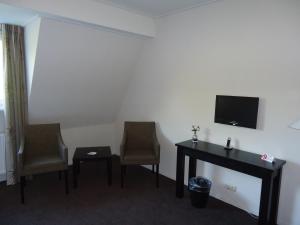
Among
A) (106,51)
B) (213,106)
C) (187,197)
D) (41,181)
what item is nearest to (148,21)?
(106,51)

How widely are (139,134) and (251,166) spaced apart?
70.6 inches

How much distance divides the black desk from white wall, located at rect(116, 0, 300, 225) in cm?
9

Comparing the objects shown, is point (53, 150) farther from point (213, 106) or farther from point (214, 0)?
point (214, 0)

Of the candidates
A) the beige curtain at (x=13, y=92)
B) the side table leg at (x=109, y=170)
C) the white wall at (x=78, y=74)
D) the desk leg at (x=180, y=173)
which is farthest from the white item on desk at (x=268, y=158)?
the beige curtain at (x=13, y=92)

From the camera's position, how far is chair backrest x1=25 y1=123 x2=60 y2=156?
3.17 meters

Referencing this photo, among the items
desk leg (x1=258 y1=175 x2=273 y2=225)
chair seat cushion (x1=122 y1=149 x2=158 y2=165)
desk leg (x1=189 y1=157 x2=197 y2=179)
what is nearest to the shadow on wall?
desk leg (x1=258 y1=175 x2=273 y2=225)

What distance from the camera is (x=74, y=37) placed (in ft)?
9.29

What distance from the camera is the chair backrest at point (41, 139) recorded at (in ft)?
10.4

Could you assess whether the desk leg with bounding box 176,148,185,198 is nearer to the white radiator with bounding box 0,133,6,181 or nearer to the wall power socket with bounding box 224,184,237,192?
the wall power socket with bounding box 224,184,237,192

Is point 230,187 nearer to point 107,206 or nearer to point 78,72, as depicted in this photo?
point 107,206

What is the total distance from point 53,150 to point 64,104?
0.71 m

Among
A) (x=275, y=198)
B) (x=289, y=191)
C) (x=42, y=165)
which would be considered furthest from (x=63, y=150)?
(x=289, y=191)

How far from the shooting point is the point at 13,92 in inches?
121

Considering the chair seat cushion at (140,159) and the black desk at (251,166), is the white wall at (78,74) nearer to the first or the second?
the chair seat cushion at (140,159)
